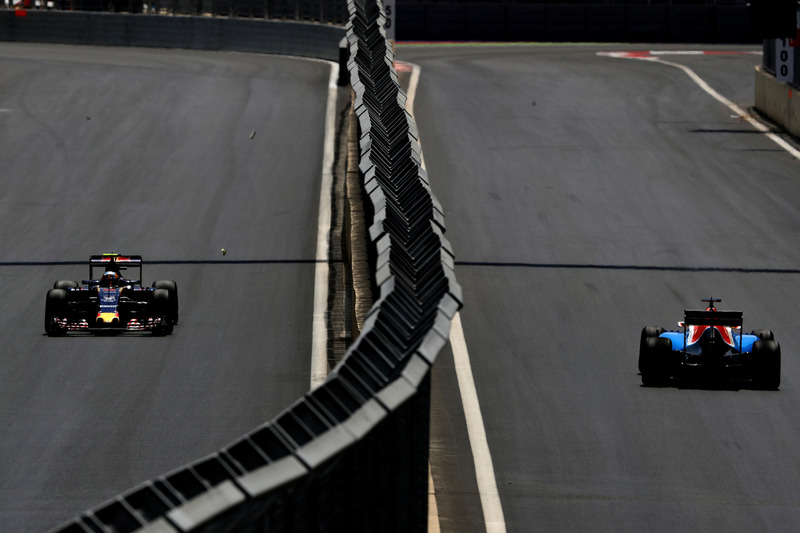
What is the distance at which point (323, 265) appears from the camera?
894 inches

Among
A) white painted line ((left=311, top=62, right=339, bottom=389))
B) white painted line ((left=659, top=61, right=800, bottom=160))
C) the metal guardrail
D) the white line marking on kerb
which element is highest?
the metal guardrail

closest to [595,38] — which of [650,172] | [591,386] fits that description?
[650,172]

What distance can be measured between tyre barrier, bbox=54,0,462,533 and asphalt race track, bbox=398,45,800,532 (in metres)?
3.73

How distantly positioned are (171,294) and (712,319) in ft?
22.4

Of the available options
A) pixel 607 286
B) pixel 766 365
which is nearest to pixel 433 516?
pixel 766 365

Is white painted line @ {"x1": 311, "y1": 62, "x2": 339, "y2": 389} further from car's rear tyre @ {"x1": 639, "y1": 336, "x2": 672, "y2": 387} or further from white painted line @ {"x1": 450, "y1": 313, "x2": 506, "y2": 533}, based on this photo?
car's rear tyre @ {"x1": 639, "y1": 336, "x2": 672, "y2": 387}

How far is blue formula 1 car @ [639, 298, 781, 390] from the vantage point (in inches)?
632

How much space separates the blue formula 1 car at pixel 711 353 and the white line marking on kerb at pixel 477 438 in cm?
206

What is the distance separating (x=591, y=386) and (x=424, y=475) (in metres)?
9.15

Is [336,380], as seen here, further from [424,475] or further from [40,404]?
[40,404]

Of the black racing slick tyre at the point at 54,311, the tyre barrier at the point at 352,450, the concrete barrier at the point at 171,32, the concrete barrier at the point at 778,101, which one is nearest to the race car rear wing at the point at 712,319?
the tyre barrier at the point at 352,450

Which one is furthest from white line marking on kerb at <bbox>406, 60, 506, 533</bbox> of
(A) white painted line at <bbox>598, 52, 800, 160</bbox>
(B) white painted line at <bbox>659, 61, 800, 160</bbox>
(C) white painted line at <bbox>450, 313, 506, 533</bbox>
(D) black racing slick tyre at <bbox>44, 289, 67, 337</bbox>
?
(A) white painted line at <bbox>598, 52, 800, 160</bbox>

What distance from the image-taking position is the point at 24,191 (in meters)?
28.6

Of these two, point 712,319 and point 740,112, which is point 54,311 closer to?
point 712,319
